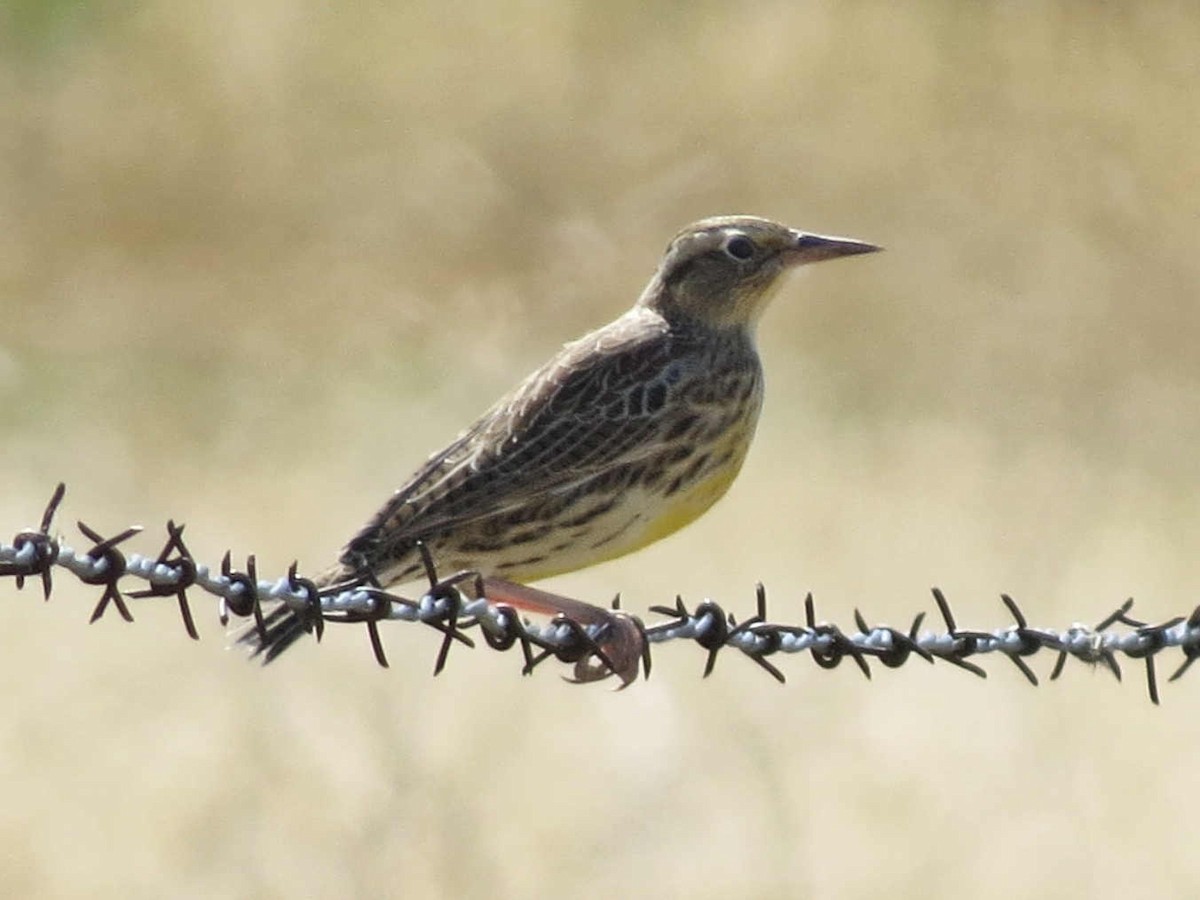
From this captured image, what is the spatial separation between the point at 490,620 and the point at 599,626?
1420mm

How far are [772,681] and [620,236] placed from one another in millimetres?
4514

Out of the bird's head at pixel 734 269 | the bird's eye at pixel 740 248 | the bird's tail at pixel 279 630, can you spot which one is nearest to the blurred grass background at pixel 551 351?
the bird's tail at pixel 279 630

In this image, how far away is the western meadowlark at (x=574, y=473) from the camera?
22.5ft

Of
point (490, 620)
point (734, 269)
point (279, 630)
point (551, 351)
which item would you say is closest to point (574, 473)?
point (279, 630)

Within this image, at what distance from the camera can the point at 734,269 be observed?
775 cm

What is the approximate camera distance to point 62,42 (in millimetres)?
Result: 16109

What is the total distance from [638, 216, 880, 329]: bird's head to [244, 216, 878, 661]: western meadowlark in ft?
1.26

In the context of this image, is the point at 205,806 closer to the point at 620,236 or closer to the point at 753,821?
the point at 753,821

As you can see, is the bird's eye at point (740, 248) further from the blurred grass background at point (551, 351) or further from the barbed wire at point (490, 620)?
the blurred grass background at point (551, 351)

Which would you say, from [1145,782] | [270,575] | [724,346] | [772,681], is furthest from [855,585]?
[724,346]

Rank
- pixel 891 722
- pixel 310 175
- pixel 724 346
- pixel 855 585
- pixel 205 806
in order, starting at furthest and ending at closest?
1. pixel 310 175
2. pixel 855 585
3. pixel 891 722
4. pixel 205 806
5. pixel 724 346

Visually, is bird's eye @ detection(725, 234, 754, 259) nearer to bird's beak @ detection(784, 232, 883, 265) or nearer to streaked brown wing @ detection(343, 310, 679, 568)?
bird's beak @ detection(784, 232, 883, 265)

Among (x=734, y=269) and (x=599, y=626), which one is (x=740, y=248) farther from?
(x=599, y=626)

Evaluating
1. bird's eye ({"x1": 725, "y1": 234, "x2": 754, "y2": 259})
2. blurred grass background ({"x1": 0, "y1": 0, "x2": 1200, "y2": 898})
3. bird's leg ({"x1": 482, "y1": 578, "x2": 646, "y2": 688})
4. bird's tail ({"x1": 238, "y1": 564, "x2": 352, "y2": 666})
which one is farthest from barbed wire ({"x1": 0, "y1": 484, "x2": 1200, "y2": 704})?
blurred grass background ({"x1": 0, "y1": 0, "x2": 1200, "y2": 898})
